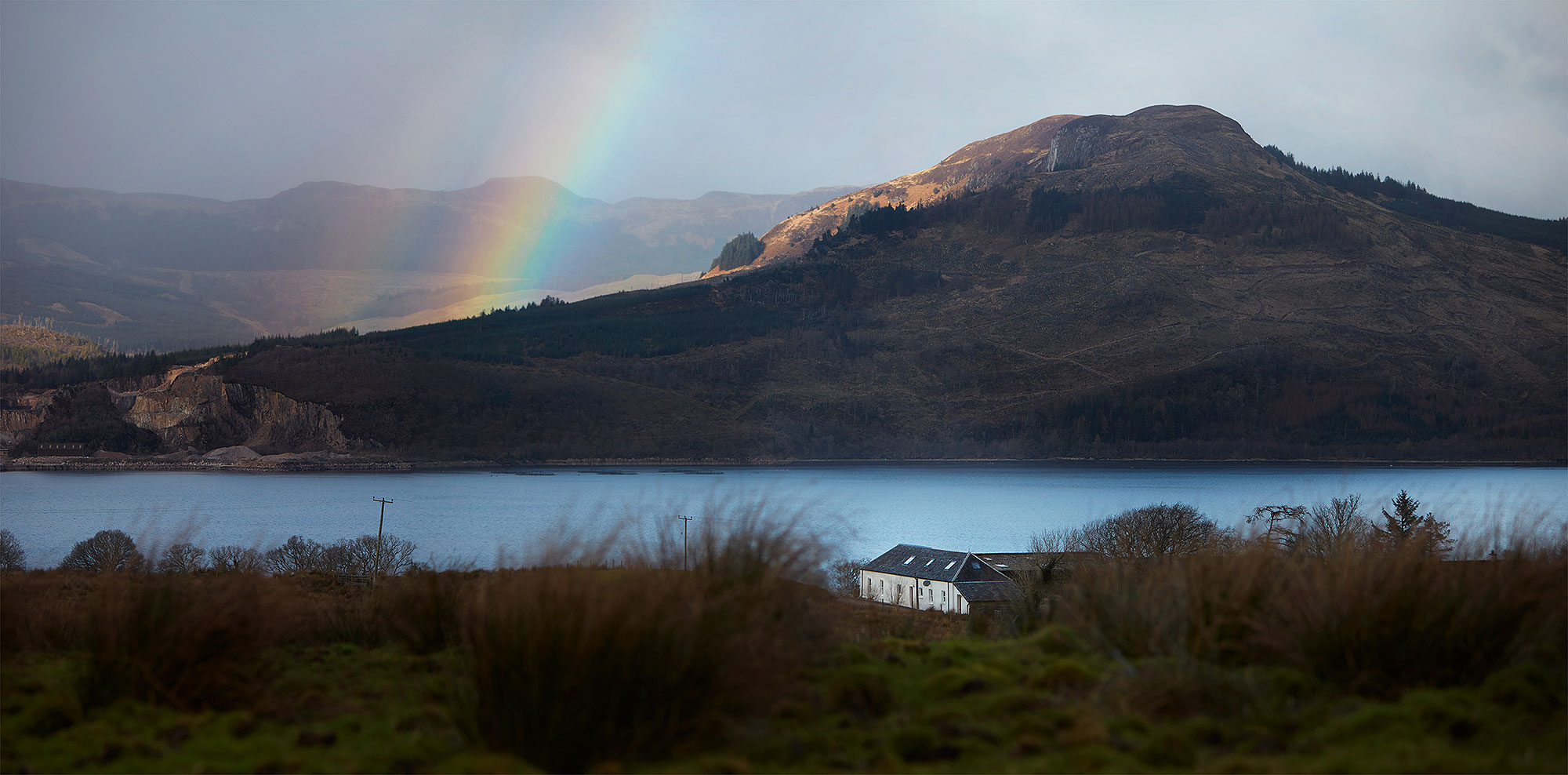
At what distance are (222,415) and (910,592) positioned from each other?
150936 millimetres

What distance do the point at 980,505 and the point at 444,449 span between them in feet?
291

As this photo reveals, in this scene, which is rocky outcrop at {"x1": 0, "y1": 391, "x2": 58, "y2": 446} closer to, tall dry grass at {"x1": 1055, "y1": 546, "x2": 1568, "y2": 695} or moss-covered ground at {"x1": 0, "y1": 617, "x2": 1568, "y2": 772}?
moss-covered ground at {"x1": 0, "y1": 617, "x2": 1568, "y2": 772}

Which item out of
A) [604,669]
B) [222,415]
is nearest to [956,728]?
[604,669]

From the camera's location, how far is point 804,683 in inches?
272

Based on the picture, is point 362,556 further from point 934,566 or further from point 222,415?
point 222,415

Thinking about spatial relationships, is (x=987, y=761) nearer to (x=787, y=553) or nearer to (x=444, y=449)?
(x=787, y=553)

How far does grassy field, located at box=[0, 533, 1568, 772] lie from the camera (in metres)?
5.45

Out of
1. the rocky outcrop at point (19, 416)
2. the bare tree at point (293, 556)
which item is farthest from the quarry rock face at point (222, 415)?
the bare tree at point (293, 556)

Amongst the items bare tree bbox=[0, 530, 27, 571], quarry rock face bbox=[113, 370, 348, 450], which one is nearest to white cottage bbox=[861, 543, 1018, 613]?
bare tree bbox=[0, 530, 27, 571]

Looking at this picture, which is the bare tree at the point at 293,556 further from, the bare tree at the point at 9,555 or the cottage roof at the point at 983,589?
the cottage roof at the point at 983,589

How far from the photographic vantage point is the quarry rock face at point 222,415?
153000 mm

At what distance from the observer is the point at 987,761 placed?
546cm

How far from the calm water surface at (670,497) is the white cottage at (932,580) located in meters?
5.34

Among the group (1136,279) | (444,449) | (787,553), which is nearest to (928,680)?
(787,553)
